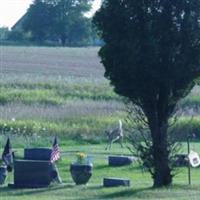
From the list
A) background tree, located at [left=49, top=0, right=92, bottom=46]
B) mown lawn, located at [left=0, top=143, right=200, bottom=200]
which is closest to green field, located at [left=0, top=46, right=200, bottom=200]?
mown lawn, located at [left=0, top=143, right=200, bottom=200]

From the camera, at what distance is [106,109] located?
5894 cm

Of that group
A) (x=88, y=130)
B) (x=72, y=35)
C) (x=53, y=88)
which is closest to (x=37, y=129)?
(x=88, y=130)

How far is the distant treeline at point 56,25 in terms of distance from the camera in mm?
138250

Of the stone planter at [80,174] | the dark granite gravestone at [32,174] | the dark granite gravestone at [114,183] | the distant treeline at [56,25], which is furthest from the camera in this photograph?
the distant treeline at [56,25]

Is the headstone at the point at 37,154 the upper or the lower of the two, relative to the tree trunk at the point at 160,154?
lower

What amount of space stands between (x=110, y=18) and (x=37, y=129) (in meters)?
24.1

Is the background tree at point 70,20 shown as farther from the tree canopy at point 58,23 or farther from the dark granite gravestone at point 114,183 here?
the dark granite gravestone at point 114,183

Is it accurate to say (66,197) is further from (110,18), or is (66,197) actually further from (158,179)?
(110,18)

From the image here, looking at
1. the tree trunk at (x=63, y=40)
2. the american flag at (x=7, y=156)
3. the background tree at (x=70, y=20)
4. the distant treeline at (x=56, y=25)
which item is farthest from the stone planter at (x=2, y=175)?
the tree trunk at (x=63, y=40)

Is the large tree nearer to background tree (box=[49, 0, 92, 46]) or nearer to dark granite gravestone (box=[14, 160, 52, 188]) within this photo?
dark granite gravestone (box=[14, 160, 52, 188])

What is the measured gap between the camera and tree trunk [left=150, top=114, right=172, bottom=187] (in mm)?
26281

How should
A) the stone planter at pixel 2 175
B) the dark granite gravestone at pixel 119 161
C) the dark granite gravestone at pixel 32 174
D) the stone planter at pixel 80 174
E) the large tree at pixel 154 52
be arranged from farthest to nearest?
the dark granite gravestone at pixel 119 161 < the stone planter at pixel 2 175 < the stone planter at pixel 80 174 < the dark granite gravestone at pixel 32 174 < the large tree at pixel 154 52

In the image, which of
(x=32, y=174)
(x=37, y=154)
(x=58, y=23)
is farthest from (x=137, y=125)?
(x=58, y=23)

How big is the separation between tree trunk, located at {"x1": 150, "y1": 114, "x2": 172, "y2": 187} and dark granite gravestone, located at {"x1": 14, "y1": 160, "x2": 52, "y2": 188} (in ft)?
10.4
